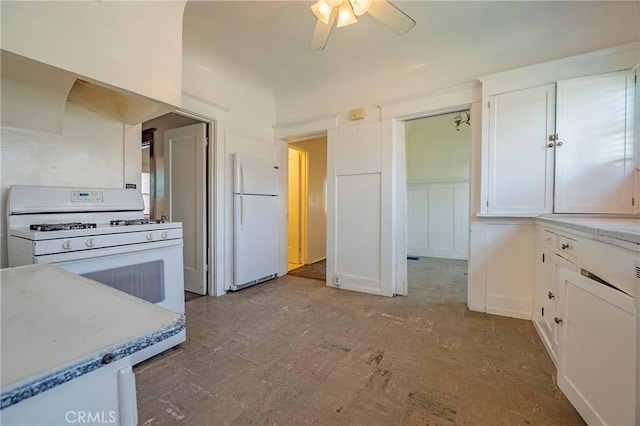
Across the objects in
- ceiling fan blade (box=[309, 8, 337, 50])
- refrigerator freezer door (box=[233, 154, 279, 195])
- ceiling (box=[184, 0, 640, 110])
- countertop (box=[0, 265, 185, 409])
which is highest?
ceiling (box=[184, 0, 640, 110])

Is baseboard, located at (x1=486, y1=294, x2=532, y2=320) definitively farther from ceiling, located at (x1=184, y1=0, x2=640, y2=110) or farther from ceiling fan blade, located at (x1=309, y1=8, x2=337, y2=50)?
ceiling fan blade, located at (x1=309, y1=8, x2=337, y2=50)

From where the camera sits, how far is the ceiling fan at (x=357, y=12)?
1646 millimetres

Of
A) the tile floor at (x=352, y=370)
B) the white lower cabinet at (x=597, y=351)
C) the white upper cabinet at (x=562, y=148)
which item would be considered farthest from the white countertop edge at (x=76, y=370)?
the white upper cabinet at (x=562, y=148)

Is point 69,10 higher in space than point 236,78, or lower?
lower

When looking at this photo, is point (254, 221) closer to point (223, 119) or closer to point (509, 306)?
point (223, 119)

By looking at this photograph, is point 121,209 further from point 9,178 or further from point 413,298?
point 413,298

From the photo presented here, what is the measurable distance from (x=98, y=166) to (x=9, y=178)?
1.68ft

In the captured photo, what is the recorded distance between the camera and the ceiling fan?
64.8 inches

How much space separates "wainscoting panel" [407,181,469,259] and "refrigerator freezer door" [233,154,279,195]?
3.13 m

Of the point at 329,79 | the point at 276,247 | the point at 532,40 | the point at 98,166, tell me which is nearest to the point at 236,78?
the point at 329,79

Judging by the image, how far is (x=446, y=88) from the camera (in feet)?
8.87

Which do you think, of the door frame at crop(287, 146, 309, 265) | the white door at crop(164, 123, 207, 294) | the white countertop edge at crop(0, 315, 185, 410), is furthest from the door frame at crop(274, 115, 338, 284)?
the white countertop edge at crop(0, 315, 185, 410)

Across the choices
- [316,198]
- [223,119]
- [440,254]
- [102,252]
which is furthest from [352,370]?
[440,254]

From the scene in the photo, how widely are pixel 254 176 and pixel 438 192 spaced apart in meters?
3.67
